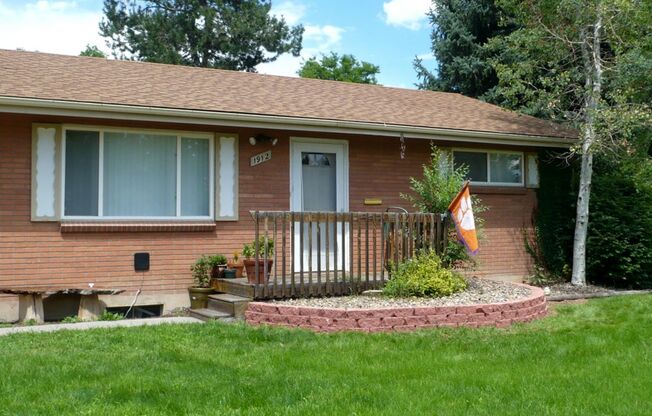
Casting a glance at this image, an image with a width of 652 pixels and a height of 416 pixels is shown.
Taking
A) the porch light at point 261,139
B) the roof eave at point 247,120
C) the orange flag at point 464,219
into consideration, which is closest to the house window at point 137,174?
the roof eave at point 247,120

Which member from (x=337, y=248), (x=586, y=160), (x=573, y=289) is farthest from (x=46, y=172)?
(x=586, y=160)

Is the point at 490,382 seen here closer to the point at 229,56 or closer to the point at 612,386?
the point at 612,386

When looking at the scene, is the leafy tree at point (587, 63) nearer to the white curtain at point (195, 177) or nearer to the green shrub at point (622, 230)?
the green shrub at point (622, 230)

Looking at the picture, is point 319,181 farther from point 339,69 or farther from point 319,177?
point 339,69

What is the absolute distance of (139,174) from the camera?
33.8 feet

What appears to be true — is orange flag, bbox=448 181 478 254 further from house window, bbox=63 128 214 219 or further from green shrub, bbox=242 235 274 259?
house window, bbox=63 128 214 219

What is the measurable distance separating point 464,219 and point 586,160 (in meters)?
3.97

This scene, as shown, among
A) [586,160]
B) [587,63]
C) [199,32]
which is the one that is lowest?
[586,160]

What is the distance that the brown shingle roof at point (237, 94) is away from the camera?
1019 centimetres

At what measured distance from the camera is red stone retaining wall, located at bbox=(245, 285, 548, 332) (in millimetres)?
8328

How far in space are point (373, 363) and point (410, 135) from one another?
6.09m

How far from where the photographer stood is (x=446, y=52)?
22.3 m

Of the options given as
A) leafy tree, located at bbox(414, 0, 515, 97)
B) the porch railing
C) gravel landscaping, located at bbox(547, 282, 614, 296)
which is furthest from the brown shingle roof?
leafy tree, located at bbox(414, 0, 515, 97)

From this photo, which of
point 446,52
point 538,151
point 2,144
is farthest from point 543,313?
point 446,52
